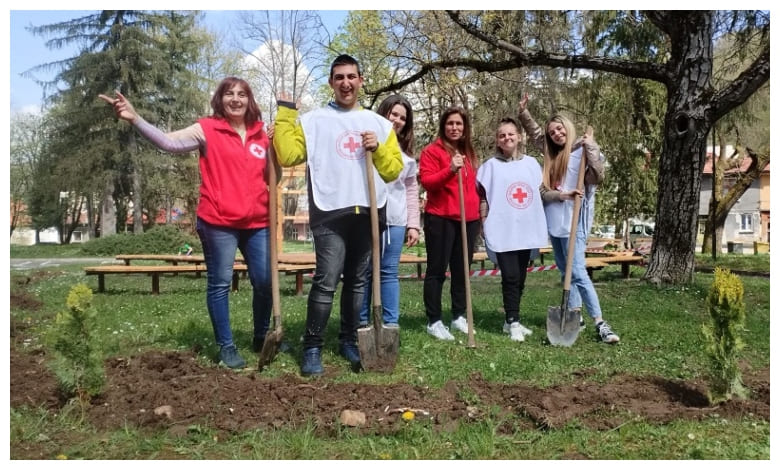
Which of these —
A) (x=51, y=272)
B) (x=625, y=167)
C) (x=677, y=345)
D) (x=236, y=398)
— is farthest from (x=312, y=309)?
(x=625, y=167)

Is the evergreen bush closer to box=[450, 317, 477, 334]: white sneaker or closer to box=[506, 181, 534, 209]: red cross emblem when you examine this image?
box=[450, 317, 477, 334]: white sneaker

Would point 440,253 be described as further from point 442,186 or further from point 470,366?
point 470,366

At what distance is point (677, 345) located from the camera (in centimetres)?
485

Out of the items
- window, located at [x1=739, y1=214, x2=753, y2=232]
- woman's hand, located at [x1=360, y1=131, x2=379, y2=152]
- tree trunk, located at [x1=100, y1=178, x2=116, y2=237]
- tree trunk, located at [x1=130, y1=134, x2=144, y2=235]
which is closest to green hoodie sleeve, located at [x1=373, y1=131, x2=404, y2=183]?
woman's hand, located at [x1=360, y1=131, x2=379, y2=152]

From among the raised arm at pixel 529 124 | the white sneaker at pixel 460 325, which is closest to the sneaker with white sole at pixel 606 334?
the white sneaker at pixel 460 325

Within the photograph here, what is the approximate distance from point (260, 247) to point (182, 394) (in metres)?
1.07

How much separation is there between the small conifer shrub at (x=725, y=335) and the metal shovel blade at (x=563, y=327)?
140cm

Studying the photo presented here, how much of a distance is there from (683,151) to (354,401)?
20.3ft

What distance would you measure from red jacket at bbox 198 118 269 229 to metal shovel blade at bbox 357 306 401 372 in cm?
100

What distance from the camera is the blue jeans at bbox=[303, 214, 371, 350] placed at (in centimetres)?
389

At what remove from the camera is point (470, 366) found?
13.7ft

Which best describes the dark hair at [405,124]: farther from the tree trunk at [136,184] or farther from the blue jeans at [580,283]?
the tree trunk at [136,184]

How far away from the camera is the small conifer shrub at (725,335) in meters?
3.36

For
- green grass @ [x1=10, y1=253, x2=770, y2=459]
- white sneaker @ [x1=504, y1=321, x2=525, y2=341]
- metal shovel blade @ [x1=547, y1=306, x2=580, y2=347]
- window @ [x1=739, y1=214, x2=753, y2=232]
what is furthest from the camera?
window @ [x1=739, y1=214, x2=753, y2=232]
